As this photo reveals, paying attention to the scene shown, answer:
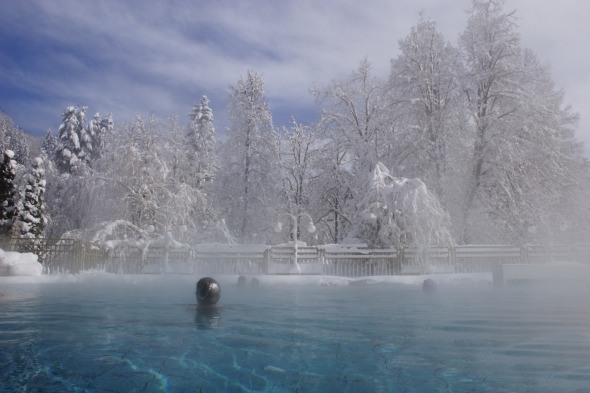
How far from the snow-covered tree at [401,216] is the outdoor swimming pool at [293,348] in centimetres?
1147

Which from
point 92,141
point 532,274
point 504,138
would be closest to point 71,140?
point 92,141

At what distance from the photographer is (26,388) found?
418 centimetres

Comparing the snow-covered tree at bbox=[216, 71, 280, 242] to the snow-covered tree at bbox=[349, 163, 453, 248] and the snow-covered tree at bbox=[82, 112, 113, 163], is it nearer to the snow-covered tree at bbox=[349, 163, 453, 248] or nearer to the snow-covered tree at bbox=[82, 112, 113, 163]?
the snow-covered tree at bbox=[349, 163, 453, 248]

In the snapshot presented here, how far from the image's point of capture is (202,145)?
40.4m

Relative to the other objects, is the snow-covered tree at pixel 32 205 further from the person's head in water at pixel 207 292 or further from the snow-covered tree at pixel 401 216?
the person's head in water at pixel 207 292

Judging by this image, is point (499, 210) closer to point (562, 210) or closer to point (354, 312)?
point (562, 210)

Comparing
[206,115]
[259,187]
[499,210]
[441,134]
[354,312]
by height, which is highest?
[206,115]

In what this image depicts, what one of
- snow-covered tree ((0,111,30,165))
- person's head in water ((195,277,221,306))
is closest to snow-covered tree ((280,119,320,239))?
person's head in water ((195,277,221,306))

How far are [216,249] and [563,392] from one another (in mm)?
19829

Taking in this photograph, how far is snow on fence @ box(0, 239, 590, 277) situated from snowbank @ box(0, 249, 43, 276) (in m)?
2.39

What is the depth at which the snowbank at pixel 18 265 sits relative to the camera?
17219 mm

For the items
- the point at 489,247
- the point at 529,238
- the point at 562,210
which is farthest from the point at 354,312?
the point at 562,210

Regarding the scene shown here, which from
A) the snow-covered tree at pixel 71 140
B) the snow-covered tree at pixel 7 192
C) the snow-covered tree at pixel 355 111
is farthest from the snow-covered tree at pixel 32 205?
the snow-covered tree at pixel 355 111

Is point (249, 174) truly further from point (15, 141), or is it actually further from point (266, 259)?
point (15, 141)
